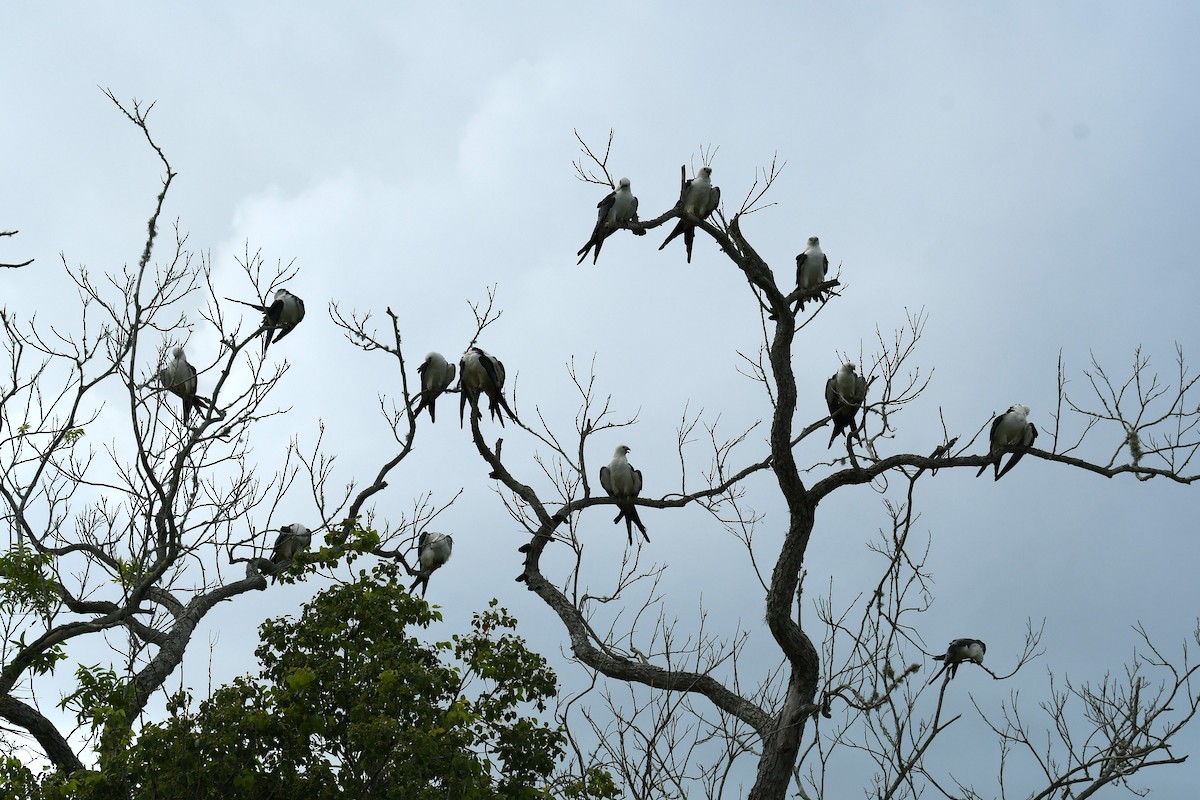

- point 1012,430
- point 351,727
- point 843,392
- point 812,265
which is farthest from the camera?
point 812,265

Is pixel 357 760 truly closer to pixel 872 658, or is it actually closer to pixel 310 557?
pixel 310 557

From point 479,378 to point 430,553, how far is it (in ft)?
7.18

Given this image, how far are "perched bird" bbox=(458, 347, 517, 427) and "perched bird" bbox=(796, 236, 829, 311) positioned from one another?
2.82 metres

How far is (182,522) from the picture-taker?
5602 millimetres

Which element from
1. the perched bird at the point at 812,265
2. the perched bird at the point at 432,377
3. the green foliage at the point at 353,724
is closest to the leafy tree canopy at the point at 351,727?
the green foliage at the point at 353,724

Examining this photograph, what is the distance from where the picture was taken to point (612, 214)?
8352 millimetres

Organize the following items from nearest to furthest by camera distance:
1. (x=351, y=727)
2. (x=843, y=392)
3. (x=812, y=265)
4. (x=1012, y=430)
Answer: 1. (x=351, y=727)
2. (x=1012, y=430)
3. (x=843, y=392)
4. (x=812, y=265)

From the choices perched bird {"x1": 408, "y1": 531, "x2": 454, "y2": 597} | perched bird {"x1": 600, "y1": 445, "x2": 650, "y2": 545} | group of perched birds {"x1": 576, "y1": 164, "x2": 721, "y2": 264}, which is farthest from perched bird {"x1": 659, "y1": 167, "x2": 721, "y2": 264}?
perched bird {"x1": 408, "y1": 531, "x2": 454, "y2": 597}

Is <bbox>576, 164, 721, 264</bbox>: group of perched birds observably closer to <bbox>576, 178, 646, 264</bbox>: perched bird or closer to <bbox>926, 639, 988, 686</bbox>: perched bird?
<bbox>576, 178, 646, 264</bbox>: perched bird

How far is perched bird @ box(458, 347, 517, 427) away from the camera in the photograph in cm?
692

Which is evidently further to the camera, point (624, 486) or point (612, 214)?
point (612, 214)

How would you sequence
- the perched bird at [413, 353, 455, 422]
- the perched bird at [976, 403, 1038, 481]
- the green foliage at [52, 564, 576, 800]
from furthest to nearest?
the perched bird at [413, 353, 455, 422] < the perched bird at [976, 403, 1038, 481] < the green foliage at [52, 564, 576, 800]

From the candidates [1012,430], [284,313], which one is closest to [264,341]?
[284,313]

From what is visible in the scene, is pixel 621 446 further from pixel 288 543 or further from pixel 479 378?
pixel 288 543
